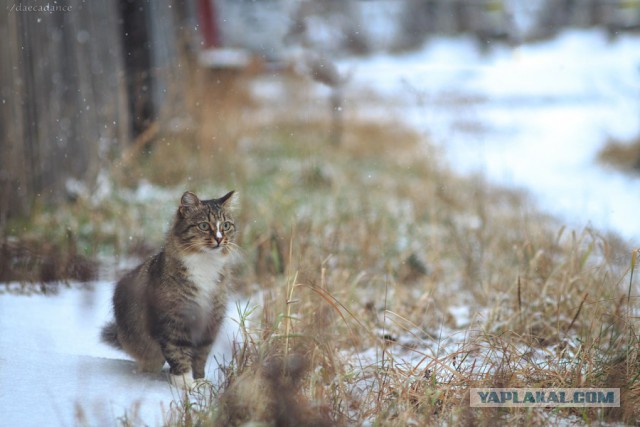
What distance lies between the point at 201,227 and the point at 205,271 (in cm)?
16

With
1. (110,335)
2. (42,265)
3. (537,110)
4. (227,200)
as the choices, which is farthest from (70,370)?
(537,110)

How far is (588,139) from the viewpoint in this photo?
31.4 ft

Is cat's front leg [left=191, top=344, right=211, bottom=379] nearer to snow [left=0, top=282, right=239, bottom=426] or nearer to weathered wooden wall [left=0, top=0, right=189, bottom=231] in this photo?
snow [left=0, top=282, right=239, bottom=426]

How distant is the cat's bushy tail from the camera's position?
249 cm

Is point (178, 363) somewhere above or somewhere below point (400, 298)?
above

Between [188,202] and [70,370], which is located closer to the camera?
[70,370]

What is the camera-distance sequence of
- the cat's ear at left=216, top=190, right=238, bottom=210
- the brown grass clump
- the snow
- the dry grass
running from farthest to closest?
the brown grass clump → the cat's ear at left=216, top=190, right=238, bottom=210 → the dry grass → the snow

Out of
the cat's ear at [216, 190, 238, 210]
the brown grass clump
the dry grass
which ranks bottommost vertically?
the dry grass

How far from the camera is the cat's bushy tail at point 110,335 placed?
8.16ft

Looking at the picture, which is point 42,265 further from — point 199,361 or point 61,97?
point 61,97

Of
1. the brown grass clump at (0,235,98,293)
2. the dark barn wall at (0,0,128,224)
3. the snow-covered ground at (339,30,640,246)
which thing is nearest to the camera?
the brown grass clump at (0,235,98,293)

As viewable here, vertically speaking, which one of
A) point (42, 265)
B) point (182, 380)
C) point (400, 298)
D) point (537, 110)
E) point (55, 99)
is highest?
point (55, 99)

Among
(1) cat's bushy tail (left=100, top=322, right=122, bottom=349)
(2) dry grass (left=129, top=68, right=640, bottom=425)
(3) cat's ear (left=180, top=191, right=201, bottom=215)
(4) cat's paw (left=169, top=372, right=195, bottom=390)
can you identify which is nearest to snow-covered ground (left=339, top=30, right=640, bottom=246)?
(2) dry grass (left=129, top=68, right=640, bottom=425)

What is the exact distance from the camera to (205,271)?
2.37 metres
